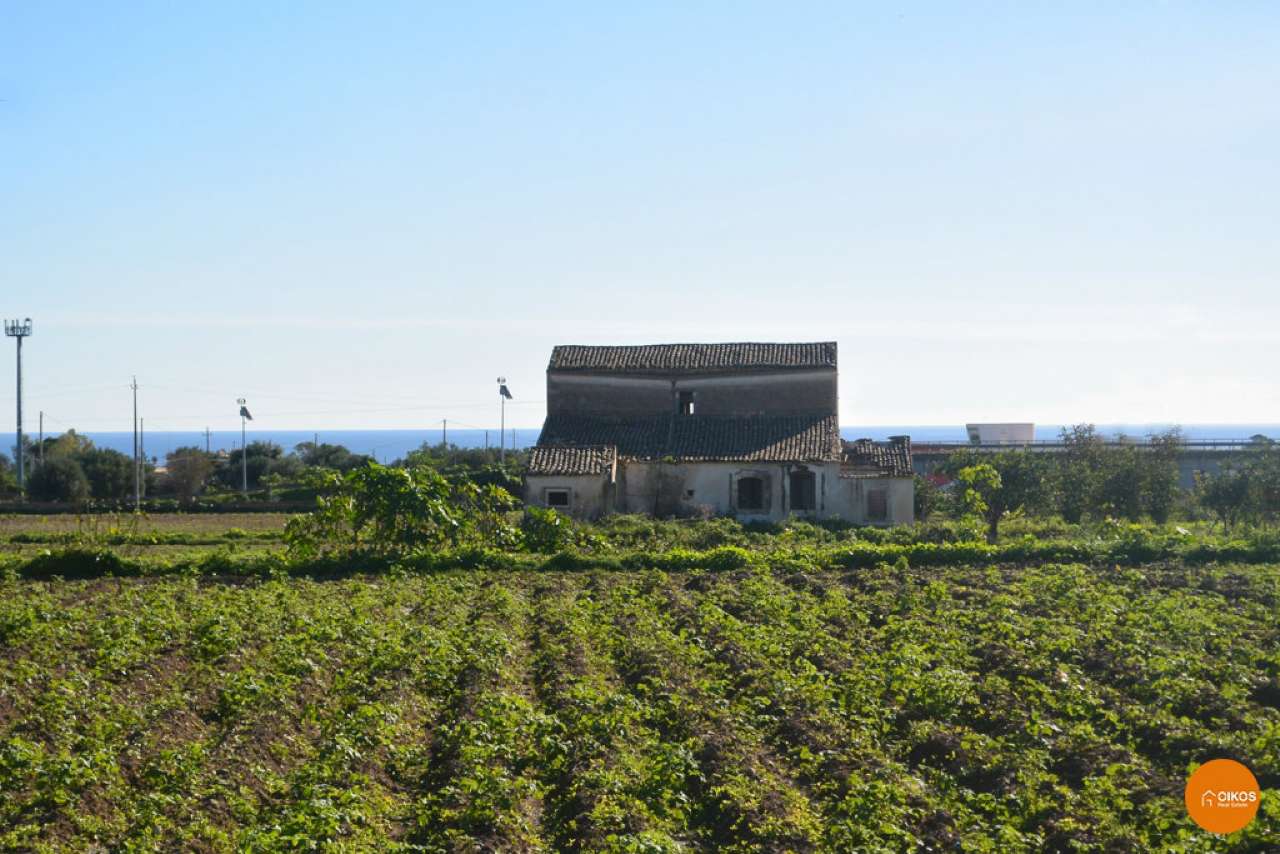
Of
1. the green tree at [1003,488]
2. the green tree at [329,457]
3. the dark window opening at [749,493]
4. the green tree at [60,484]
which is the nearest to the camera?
the green tree at [1003,488]

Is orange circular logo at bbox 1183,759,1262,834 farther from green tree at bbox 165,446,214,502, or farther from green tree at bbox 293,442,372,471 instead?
green tree at bbox 293,442,372,471

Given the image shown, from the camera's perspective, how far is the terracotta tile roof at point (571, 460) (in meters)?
38.7

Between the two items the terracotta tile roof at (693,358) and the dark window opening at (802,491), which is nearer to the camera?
the dark window opening at (802,491)

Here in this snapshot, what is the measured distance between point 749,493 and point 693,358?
7119 millimetres

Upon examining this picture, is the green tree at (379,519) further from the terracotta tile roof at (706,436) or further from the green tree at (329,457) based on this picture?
the green tree at (329,457)

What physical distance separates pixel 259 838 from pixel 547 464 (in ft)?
98.0

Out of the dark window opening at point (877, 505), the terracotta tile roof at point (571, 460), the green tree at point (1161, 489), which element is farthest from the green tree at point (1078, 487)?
the terracotta tile roof at point (571, 460)

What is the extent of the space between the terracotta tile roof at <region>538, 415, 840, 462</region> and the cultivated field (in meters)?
19.3

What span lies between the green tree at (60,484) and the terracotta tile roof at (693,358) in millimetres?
23192

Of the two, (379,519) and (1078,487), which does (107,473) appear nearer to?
(379,519)

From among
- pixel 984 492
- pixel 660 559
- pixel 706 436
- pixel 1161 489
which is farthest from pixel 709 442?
pixel 660 559

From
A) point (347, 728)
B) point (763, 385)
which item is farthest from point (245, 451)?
point (347, 728)

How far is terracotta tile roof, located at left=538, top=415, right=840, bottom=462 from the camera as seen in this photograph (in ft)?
133

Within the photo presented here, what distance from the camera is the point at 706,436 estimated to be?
41969 millimetres
